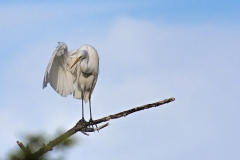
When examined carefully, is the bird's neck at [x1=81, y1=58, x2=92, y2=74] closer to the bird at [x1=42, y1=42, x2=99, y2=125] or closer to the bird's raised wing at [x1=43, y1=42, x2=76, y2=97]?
the bird at [x1=42, y1=42, x2=99, y2=125]

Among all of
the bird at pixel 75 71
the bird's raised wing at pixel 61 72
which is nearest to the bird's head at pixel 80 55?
the bird at pixel 75 71

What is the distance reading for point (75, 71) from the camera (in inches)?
338

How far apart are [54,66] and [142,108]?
252cm

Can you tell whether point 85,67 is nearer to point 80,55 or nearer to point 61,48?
point 80,55

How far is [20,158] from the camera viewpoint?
6.99ft

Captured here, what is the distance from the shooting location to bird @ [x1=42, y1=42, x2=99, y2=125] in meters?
8.02

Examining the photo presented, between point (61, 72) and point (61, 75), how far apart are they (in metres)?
0.05

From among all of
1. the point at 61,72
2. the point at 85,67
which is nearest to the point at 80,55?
the point at 85,67

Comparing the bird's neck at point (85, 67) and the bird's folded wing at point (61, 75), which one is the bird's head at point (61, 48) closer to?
the bird's folded wing at point (61, 75)

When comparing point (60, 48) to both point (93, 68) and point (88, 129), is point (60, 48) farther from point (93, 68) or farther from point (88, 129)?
point (88, 129)

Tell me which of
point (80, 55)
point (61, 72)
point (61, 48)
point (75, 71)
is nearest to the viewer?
point (61, 48)

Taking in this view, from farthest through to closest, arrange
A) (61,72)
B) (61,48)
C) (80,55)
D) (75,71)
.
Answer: (75,71), (61,72), (80,55), (61,48)

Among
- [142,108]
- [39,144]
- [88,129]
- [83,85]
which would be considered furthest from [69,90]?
[39,144]

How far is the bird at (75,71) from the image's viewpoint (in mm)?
8016
